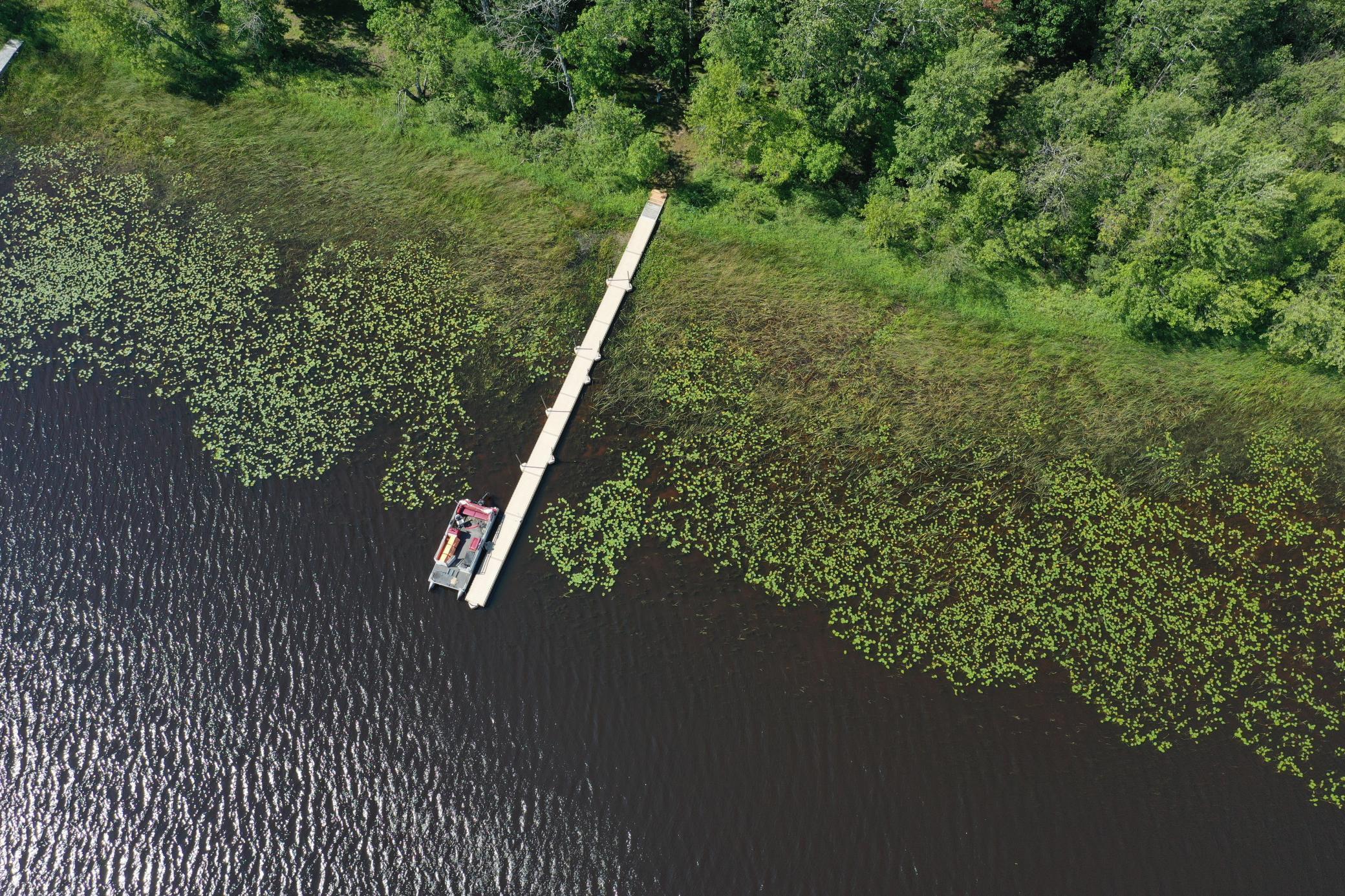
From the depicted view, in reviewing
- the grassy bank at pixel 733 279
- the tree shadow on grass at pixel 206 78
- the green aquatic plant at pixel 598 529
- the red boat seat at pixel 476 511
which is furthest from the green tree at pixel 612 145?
the tree shadow on grass at pixel 206 78

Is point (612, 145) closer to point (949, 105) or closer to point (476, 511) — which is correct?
point (949, 105)

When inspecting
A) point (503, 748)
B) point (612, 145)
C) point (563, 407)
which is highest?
point (612, 145)

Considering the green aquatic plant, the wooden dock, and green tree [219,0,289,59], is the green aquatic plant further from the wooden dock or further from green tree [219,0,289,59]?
the wooden dock

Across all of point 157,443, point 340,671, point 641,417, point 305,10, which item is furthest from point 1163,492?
point 305,10

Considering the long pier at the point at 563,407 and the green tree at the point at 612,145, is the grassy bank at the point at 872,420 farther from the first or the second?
the green tree at the point at 612,145

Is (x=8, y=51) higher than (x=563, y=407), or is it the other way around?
(x=8, y=51)

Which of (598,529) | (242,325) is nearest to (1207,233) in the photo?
(598,529)

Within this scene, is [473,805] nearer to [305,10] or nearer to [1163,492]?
[1163,492]
